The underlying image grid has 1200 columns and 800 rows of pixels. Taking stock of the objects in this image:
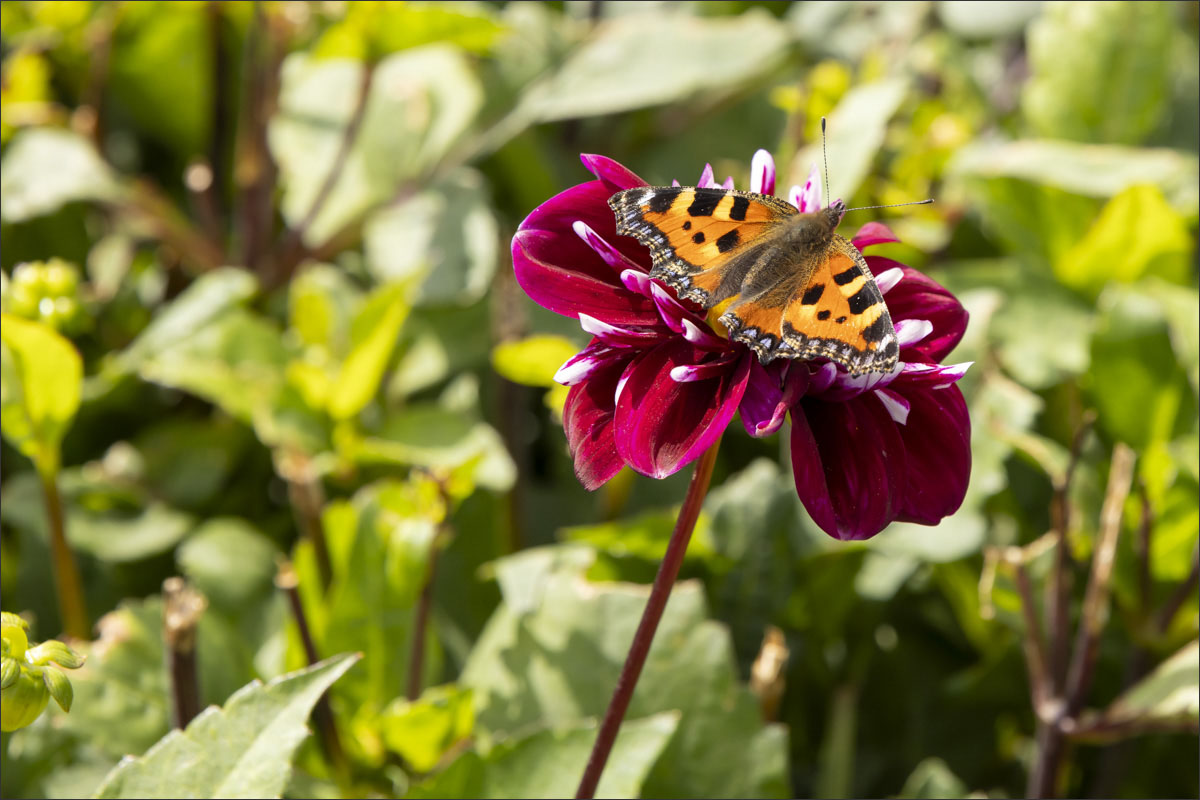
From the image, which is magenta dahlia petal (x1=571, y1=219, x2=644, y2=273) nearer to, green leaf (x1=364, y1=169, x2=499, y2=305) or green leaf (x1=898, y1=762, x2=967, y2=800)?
green leaf (x1=898, y1=762, x2=967, y2=800)

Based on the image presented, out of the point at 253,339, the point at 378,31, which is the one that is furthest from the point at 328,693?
the point at 378,31

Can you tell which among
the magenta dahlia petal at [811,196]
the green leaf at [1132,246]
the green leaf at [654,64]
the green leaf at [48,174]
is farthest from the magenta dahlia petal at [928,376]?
the green leaf at [48,174]

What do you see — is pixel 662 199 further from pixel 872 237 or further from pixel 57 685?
pixel 57 685

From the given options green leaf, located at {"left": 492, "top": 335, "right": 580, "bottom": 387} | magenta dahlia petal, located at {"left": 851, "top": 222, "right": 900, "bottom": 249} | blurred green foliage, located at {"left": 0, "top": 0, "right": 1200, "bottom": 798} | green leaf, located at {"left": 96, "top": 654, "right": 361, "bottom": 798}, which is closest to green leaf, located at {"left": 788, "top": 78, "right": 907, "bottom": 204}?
blurred green foliage, located at {"left": 0, "top": 0, "right": 1200, "bottom": 798}

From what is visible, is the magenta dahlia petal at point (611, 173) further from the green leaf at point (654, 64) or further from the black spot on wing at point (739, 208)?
the green leaf at point (654, 64)

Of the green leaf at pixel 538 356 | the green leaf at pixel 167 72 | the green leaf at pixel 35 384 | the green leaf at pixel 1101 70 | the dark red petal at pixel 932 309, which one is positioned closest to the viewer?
the dark red petal at pixel 932 309

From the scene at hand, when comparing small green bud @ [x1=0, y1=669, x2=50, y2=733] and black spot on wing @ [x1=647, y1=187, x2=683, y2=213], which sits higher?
black spot on wing @ [x1=647, y1=187, x2=683, y2=213]
